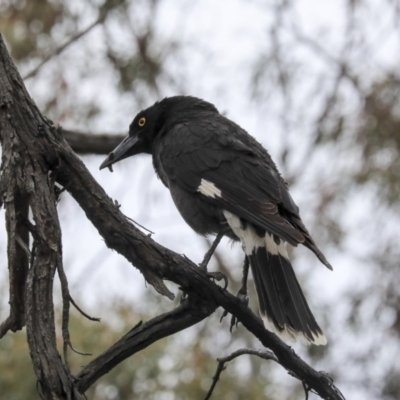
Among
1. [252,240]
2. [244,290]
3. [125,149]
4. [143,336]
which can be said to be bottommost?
[143,336]

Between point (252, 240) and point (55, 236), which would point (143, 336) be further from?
point (252, 240)

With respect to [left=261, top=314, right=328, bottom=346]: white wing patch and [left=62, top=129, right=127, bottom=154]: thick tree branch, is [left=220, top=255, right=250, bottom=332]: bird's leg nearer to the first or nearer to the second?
[left=261, top=314, right=328, bottom=346]: white wing patch

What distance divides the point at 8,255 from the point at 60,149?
344mm

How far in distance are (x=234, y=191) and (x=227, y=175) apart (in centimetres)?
12

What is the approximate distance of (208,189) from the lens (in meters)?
3.32

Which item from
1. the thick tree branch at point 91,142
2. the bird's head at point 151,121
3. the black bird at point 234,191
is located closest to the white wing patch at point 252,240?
the black bird at point 234,191

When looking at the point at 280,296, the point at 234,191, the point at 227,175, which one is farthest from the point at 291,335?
the point at 227,175

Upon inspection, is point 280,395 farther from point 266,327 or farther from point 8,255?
point 8,255

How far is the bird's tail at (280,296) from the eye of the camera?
2.81 metres

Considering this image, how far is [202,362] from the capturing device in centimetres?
535

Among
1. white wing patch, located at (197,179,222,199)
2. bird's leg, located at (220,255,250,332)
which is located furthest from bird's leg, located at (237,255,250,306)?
white wing patch, located at (197,179,222,199)

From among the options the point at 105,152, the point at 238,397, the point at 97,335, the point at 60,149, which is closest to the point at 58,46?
the point at 105,152

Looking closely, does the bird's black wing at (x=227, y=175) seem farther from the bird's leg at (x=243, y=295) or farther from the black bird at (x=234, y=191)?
the bird's leg at (x=243, y=295)

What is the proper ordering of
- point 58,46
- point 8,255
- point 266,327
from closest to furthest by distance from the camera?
1. point 8,255
2. point 266,327
3. point 58,46
